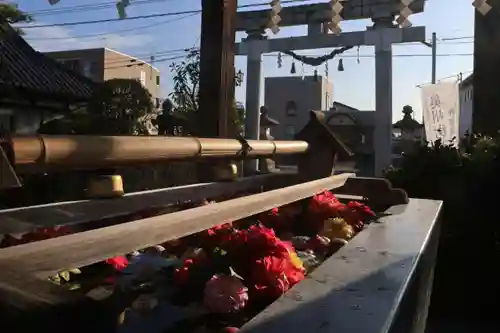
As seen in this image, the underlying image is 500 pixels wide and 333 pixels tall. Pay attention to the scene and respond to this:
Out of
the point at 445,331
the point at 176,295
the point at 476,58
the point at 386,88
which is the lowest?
the point at 445,331

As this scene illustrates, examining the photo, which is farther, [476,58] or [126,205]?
[476,58]

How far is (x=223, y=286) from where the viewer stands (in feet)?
4.52

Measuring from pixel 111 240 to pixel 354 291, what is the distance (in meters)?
0.63

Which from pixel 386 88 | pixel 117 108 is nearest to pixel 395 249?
pixel 117 108

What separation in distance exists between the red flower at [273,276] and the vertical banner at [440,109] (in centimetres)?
1079

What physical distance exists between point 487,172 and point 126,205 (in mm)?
3934

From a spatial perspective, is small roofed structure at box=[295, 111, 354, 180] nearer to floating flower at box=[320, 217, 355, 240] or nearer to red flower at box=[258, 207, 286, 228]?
red flower at box=[258, 207, 286, 228]

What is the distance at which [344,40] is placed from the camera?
1477 centimetres

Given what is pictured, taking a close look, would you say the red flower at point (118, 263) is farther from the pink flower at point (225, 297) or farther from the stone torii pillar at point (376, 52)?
the stone torii pillar at point (376, 52)

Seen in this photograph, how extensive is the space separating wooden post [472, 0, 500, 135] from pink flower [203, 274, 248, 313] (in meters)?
5.63

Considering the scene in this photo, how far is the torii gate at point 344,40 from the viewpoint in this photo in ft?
43.1

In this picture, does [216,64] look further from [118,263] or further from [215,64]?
[118,263]

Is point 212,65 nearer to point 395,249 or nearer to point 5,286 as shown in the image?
point 395,249

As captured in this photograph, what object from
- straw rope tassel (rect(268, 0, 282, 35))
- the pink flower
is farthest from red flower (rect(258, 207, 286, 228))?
straw rope tassel (rect(268, 0, 282, 35))
